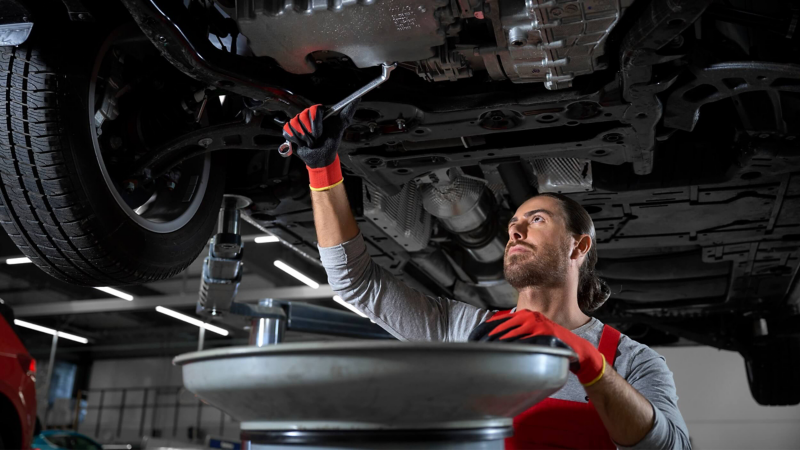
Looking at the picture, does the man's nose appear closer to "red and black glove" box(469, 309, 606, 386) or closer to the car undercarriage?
the car undercarriage

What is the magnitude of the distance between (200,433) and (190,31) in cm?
1581

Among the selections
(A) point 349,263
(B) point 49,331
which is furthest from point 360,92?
(B) point 49,331

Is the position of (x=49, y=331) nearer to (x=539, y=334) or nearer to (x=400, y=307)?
(x=400, y=307)

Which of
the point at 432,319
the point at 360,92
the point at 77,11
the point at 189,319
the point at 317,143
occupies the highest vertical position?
the point at 189,319

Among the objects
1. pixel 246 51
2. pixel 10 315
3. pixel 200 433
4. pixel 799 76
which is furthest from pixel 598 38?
pixel 200 433

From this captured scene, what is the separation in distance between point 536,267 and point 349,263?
0.48 meters

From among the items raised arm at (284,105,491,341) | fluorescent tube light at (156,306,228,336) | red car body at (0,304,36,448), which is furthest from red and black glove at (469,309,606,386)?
fluorescent tube light at (156,306,228,336)

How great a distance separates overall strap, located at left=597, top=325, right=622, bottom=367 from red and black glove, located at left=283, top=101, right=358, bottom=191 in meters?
0.75

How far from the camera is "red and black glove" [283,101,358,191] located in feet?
5.32

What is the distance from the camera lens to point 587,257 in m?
1.99

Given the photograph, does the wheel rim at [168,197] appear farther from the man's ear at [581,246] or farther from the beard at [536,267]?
the man's ear at [581,246]

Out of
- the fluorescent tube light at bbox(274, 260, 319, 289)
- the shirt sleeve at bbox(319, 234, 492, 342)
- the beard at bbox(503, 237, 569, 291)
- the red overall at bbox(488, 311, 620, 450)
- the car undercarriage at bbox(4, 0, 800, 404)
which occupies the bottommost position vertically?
the red overall at bbox(488, 311, 620, 450)

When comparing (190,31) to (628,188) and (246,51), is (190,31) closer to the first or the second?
(246,51)

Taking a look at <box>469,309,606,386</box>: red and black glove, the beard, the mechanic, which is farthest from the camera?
the beard
